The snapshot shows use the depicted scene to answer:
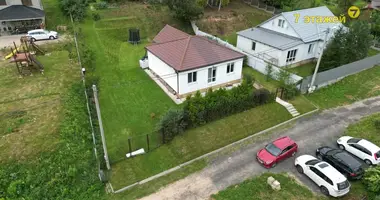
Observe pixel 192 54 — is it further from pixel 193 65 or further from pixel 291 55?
pixel 291 55

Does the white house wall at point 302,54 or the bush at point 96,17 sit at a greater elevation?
the bush at point 96,17

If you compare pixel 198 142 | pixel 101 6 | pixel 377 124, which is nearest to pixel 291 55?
pixel 377 124

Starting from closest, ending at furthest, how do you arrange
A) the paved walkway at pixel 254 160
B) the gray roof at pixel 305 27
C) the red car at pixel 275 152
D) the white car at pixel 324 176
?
the white car at pixel 324 176 < the paved walkway at pixel 254 160 < the red car at pixel 275 152 < the gray roof at pixel 305 27

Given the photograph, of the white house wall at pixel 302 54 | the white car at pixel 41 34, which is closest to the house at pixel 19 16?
the white car at pixel 41 34

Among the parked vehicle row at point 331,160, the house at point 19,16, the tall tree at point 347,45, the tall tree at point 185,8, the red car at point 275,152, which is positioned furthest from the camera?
the tall tree at point 185,8

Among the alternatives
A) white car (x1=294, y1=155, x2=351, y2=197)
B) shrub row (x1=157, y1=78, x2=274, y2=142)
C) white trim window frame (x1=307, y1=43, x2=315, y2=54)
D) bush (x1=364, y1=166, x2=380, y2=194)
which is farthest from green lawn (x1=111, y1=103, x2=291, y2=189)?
white trim window frame (x1=307, y1=43, x2=315, y2=54)

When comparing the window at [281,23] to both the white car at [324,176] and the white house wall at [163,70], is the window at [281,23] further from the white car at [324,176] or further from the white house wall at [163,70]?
the white car at [324,176]

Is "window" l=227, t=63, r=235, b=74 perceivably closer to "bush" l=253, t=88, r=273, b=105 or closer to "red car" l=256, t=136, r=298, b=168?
"bush" l=253, t=88, r=273, b=105
